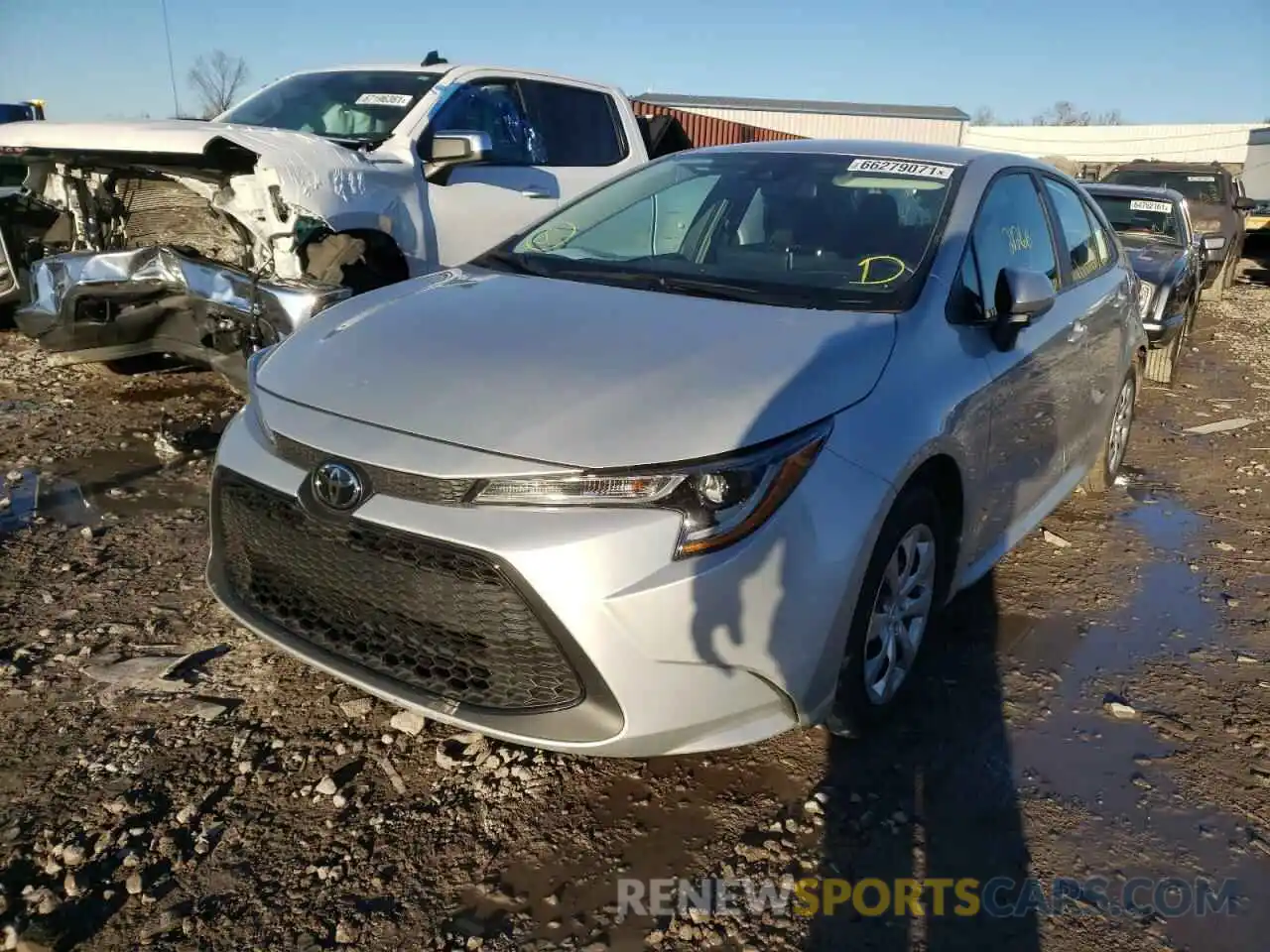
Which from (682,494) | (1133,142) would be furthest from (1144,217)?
(1133,142)

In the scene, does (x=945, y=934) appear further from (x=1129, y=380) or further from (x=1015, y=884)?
(x=1129, y=380)

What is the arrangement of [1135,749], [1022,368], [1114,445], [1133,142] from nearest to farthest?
1. [1135,749]
2. [1022,368]
3. [1114,445]
4. [1133,142]

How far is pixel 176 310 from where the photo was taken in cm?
494

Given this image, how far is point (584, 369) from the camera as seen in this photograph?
2475mm

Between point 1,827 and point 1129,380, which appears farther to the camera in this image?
point 1129,380

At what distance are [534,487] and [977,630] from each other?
217 cm

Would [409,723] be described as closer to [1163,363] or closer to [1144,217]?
[1163,363]

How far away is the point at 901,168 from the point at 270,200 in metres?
2.86

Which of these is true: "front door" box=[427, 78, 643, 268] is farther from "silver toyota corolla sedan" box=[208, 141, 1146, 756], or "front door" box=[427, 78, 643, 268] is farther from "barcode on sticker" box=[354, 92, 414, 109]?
"silver toyota corolla sedan" box=[208, 141, 1146, 756]

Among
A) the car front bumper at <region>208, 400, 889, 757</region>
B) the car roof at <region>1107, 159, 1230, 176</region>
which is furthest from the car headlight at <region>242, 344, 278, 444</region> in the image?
the car roof at <region>1107, 159, 1230, 176</region>

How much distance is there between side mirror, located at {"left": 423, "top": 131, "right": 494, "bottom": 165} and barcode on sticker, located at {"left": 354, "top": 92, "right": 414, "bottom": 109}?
50cm

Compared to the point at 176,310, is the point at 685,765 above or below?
below

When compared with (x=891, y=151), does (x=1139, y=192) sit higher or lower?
lower

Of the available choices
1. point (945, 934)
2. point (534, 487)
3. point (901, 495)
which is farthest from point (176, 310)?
point (945, 934)
